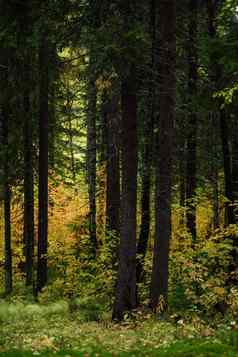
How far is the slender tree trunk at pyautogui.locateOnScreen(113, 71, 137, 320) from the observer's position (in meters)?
A: 12.8

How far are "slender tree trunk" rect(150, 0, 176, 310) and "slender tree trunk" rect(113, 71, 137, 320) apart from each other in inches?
26.4

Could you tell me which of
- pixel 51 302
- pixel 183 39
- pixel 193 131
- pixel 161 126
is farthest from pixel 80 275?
pixel 183 39

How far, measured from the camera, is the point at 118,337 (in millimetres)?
10625

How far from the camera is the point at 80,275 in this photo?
1808 cm

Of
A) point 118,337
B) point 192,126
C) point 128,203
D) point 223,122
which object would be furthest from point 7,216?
point 118,337

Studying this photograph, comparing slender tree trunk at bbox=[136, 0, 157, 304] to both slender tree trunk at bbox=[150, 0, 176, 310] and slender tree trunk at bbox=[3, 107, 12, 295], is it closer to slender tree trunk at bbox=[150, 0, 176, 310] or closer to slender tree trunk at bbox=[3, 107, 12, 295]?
slender tree trunk at bbox=[150, 0, 176, 310]

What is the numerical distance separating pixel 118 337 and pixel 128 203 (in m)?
3.54

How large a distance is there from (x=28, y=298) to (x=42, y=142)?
5903 millimetres

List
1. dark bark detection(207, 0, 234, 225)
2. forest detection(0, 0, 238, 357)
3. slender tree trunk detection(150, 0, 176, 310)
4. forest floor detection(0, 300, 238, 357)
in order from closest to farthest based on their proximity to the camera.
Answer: forest floor detection(0, 300, 238, 357), forest detection(0, 0, 238, 357), slender tree trunk detection(150, 0, 176, 310), dark bark detection(207, 0, 234, 225)

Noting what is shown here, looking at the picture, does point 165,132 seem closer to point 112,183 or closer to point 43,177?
point 112,183

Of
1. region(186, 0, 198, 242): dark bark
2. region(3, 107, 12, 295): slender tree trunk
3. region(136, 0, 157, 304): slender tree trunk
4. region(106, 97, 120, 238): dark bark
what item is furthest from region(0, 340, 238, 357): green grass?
region(3, 107, 12, 295): slender tree trunk

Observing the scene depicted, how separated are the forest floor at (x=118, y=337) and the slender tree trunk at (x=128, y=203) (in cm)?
62

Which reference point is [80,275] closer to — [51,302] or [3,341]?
[51,302]

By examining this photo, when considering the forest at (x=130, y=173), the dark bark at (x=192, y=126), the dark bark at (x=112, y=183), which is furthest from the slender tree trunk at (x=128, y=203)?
the dark bark at (x=192, y=126)
